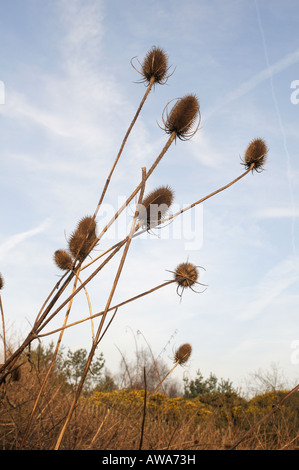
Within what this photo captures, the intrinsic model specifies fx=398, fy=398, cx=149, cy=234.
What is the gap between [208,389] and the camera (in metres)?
18.9

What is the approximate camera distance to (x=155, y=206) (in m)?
2.26

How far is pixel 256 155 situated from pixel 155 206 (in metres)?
1.23

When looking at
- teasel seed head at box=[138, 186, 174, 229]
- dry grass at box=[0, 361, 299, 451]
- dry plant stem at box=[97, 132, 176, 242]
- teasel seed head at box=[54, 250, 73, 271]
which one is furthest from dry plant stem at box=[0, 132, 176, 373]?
teasel seed head at box=[54, 250, 73, 271]

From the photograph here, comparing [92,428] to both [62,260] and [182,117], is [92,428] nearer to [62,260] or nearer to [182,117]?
[62,260]

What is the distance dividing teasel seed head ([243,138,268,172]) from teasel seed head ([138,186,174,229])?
0.87m

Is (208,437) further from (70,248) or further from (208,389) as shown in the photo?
(208,389)

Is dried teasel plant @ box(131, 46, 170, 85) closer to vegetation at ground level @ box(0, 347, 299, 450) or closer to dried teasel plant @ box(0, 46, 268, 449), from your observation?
dried teasel plant @ box(0, 46, 268, 449)

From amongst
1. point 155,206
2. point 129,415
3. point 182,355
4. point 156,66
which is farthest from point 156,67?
point 129,415

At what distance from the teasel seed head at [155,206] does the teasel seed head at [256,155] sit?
0.87 m

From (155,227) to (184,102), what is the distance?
77 cm

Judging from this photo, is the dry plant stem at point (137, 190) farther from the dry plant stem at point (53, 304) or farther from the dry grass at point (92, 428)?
the dry grass at point (92, 428)

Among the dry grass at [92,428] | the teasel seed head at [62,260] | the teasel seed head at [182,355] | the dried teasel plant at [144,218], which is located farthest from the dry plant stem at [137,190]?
the teasel seed head at [182,355]
